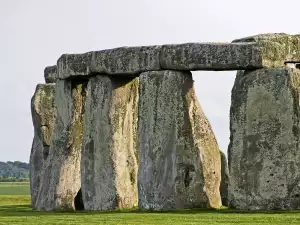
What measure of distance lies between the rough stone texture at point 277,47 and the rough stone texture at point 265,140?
498mm

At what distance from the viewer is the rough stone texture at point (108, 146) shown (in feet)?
110

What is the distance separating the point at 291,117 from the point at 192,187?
344cm

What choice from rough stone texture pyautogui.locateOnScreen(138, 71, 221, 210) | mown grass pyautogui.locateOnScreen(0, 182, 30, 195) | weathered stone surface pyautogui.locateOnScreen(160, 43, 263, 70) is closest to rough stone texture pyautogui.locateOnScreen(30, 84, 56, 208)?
rough stone texture pyautogui.locateOnScreen(138, 71, 221, 210)

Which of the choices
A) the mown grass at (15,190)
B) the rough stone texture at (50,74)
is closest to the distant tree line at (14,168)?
the mown grass at (15,190)

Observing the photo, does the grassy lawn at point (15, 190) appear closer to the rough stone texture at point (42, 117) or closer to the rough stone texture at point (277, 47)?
the rough stone texture at point (42, 117)

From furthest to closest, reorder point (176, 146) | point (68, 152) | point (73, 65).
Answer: point (68, 152) < point (73, 65) < point (176, 146)

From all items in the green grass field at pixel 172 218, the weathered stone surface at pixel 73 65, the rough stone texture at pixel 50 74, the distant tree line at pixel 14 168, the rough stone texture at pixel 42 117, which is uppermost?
the distant tree line at pixel 14 168

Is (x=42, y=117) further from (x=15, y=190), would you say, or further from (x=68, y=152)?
(x=15, y=190)

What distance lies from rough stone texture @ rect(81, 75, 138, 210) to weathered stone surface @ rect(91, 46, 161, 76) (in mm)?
533

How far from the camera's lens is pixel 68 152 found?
3550cm

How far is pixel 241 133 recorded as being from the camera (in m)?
29.9

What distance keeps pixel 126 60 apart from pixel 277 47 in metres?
4.39

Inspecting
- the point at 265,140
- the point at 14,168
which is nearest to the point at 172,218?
the point at 265,140

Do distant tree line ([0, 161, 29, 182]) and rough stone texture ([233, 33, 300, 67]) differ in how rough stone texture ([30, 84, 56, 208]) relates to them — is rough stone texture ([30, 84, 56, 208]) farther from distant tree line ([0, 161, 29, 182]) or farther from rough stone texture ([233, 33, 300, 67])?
distant tree line ([0, 161, 29, 182])
